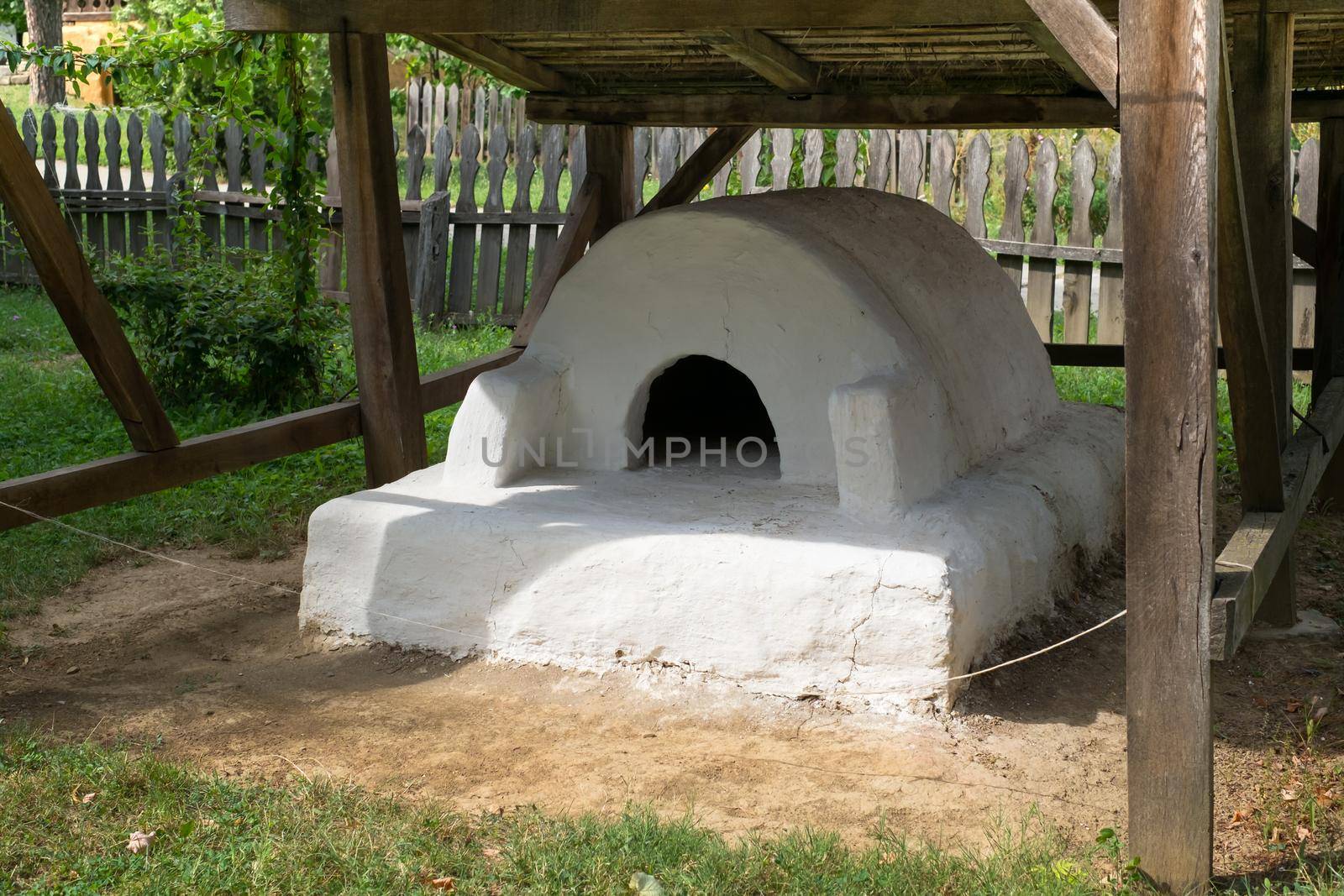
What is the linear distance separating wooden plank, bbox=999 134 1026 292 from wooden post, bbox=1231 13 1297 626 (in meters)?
4.53

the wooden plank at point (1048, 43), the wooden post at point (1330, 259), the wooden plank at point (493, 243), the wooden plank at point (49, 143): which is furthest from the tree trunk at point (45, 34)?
the wooden plank at point (1048, 43)

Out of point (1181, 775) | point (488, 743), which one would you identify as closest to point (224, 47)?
point (488, 743)

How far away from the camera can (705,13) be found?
13.4 feet

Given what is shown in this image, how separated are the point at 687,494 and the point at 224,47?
3493 millimetres

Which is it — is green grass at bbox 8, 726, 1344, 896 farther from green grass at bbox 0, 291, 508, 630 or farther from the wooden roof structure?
green grass at bbox 0, 291, 508, 630

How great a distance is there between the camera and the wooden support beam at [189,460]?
4508mm

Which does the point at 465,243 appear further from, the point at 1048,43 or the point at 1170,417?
the point at 1170,417

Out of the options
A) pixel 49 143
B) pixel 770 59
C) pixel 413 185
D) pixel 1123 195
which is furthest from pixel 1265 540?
pixel 49 143

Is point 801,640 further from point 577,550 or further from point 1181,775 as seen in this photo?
point 1181,775

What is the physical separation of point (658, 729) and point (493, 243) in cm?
766

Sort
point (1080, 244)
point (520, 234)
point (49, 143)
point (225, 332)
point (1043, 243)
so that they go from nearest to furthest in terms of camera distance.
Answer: point (225, 332), point (1080, 244), point (1043, 243), point (520, 234), point (49, 143)

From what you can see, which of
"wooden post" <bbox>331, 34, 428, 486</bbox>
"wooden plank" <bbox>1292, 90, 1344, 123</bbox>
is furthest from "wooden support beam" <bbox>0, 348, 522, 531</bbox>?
"wooden plank" <bbox>1292, 90, 1344, 123</bbox>

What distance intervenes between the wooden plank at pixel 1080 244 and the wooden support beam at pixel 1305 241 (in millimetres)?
2211

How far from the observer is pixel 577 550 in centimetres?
441
